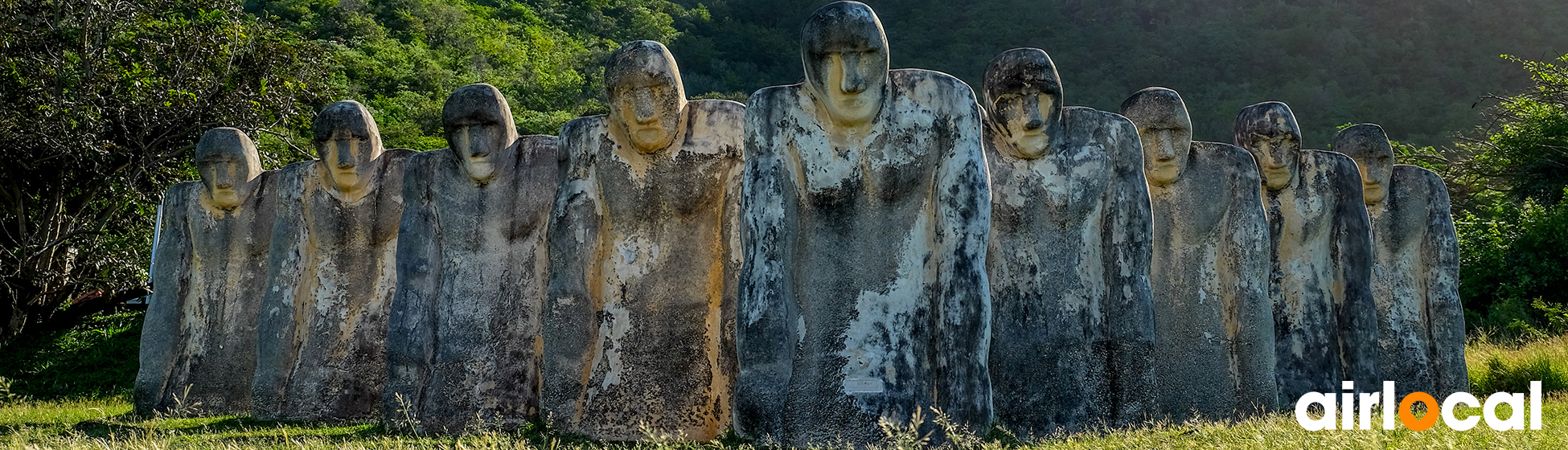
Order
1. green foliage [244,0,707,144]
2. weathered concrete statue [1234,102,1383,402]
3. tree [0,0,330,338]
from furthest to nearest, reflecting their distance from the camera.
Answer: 1. green foliage [244,0,707,144]
2. tree [0,0,330,338]
3. weathered concrete statue [1234,102,1383,402]

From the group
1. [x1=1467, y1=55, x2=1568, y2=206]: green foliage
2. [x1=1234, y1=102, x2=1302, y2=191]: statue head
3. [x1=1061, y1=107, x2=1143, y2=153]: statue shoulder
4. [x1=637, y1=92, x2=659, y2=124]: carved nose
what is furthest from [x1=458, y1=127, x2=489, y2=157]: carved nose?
[x1=1467, y1=55, x2=1568, y2=206]: green foliage

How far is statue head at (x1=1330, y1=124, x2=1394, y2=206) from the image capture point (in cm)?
980

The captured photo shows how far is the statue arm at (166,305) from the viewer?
9.75 metres

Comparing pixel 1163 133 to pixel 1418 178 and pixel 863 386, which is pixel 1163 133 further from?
pixel 863 386

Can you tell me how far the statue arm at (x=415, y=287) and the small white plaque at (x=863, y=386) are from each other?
9.90 feet

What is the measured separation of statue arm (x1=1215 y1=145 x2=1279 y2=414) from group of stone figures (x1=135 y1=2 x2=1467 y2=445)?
20 mm

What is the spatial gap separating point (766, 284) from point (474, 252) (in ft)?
8.74

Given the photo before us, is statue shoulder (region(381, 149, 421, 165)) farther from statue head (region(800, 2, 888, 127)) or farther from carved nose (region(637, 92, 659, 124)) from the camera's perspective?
statue head (region(800, 2, 888, 127))

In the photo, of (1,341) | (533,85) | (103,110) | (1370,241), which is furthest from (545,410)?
(533,85)

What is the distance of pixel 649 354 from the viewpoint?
7.47 metres

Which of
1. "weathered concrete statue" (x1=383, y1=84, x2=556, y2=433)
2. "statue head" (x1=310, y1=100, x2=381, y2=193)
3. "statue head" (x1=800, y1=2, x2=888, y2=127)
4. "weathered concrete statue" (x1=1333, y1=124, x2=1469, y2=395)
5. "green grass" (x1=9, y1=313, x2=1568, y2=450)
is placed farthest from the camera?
"weathered concrete statue" (x1=1333, y1=124, x2=1469, y2=395)

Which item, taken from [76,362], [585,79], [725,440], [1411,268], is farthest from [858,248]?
[585,79]

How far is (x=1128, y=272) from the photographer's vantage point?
25.0ft

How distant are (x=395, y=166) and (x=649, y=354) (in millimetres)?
2992
